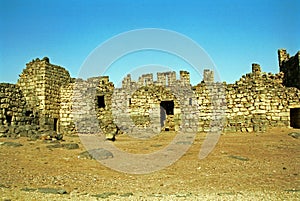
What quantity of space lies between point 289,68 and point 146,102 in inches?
421

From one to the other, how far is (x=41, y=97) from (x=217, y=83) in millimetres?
11614

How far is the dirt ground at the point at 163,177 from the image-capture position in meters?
5.95

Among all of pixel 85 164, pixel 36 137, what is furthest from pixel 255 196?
pixel 36 137

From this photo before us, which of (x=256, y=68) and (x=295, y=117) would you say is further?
(x=256, y=68)

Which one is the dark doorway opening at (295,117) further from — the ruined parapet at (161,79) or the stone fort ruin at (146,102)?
the ruined parapet at (161,79)

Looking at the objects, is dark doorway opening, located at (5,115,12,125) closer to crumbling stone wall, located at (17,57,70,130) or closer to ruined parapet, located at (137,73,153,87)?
crumbling stone wall, located at (17,57,70,130)

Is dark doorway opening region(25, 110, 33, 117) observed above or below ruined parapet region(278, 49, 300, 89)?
below

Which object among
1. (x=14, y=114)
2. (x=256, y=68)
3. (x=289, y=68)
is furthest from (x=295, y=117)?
(x=14, y=114)

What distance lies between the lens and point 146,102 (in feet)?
71.1

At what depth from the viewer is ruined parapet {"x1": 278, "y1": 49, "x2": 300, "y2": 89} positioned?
66.3 ft

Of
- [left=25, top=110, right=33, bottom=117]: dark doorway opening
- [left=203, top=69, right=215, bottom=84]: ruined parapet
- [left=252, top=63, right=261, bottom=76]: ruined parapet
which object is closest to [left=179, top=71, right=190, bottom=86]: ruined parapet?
[left=203, top=69, right=215, bottom=84]: ruined parapet

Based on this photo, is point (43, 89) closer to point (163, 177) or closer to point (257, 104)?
point (257, 104)

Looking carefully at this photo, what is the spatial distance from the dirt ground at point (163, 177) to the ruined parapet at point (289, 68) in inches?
408

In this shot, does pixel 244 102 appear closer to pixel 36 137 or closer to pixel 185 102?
pixel 185 102
